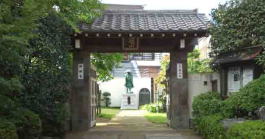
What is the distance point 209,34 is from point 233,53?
1.11 metres

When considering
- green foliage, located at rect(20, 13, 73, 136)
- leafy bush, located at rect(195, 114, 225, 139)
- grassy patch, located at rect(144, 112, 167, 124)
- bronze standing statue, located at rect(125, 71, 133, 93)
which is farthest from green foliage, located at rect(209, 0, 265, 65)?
bronze standing statue, located at rect(125, 71, 133, 93)

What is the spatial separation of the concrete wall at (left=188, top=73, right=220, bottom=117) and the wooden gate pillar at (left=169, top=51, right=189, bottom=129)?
0.35 metres

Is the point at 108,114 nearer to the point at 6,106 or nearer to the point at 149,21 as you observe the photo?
the point at 149,21

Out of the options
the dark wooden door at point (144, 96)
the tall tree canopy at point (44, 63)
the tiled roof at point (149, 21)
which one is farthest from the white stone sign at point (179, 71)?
the dark wooden door at point (144, 96)

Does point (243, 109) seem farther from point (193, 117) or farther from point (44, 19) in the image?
point (44, 19)

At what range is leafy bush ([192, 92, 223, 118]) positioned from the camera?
1313 centimetres

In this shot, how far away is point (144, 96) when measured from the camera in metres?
43.0

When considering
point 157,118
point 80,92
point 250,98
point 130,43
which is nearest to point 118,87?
point 157,118

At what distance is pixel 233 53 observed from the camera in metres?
14.8

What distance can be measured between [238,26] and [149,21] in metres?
3.50

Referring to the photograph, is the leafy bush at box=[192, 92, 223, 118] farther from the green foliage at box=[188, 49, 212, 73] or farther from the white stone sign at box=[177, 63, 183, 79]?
Result: the green foliage at box=[188, 49, 212, 73]

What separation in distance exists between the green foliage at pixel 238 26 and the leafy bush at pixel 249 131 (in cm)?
439

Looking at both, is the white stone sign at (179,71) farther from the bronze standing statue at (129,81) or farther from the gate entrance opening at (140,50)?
the bronze standing statue at (129,81)

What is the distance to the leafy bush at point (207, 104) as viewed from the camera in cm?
1313
